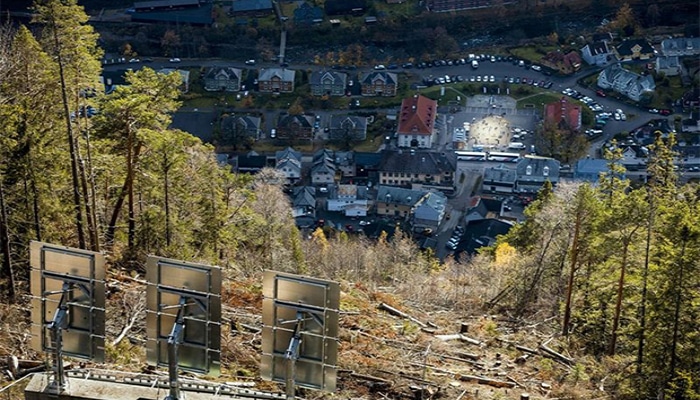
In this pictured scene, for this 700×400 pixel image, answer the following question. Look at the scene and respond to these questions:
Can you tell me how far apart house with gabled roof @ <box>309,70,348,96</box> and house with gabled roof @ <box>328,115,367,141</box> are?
5.40 metres

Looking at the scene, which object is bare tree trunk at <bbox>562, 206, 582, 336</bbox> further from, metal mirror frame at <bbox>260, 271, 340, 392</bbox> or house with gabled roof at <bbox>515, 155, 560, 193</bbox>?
house with gabled roof at <bbox>515, 155, 560, 193</bbox>

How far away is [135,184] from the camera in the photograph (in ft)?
72.3

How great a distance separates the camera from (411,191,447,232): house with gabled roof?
50.4 m

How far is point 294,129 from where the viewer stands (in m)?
61.9

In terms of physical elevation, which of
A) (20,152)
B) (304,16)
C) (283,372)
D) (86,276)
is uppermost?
(304,16)

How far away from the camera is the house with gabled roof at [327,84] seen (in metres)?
67.0

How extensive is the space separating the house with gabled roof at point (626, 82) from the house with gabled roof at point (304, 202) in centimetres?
2608

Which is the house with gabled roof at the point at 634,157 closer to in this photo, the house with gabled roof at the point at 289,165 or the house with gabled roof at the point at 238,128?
the house with gabled roof at the point at 289,165

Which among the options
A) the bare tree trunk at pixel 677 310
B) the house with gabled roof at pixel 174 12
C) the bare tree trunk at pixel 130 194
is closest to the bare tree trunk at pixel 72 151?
the bare tree trunk at pixel 130 194

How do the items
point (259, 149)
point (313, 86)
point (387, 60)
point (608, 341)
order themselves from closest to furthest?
1. point (608, 341)
2. point (259, 149)
3. point (313, 86)
4. point (387, 60)

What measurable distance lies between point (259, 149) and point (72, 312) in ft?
164

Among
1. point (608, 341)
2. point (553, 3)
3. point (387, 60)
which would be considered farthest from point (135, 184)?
point (553, 3)

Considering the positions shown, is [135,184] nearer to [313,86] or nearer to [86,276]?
[86,276]

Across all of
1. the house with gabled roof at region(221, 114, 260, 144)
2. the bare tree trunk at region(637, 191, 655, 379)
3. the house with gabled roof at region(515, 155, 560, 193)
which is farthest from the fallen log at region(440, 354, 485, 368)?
the house with gabled roof at region(221, 114, 260, 144)
